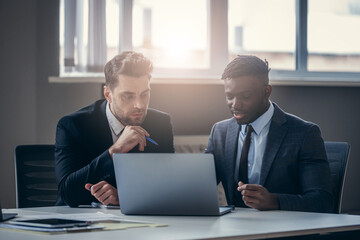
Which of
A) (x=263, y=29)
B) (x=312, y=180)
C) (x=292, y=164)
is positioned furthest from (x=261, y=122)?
(x=263, y=29)

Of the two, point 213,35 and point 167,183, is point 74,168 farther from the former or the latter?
point 213,35

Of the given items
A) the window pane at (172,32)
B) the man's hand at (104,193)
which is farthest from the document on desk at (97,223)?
the window pane at (172,32)

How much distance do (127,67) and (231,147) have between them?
57cm

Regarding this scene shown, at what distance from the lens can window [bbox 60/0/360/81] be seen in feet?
11.1

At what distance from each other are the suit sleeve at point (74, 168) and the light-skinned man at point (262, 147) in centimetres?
50

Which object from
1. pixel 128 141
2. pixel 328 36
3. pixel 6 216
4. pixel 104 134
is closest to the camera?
pixel 6 216

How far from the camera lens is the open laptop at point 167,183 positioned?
1.68 m

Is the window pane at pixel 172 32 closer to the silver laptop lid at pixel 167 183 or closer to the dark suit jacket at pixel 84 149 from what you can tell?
the dark suit jacket at pixel 84 149

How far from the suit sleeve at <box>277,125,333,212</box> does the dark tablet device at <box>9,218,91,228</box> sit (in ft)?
2.45

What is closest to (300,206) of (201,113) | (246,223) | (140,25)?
(246,223)

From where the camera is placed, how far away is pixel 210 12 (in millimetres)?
3752

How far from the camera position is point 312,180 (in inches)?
80.4

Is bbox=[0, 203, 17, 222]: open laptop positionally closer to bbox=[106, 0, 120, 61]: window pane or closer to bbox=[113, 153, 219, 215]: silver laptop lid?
bbox=[113, 153, 219, 215]: silver laptop lid

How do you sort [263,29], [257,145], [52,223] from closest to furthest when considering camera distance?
[52,223], [257,145], [263,29]
